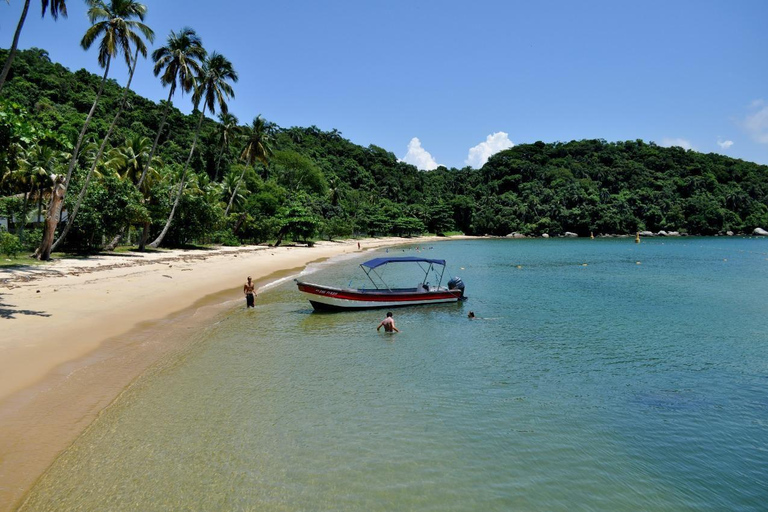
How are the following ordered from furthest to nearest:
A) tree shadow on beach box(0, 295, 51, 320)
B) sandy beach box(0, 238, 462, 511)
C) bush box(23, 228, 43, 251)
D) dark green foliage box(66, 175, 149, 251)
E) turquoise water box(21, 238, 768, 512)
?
dark green foliage box(66, 175, 149, 251) < bush box(23, 228, 43, 251) < tree shadow on beach box(0, 295, 51, 320) < sandy beach box(0, 238, 462, 511) < turquoise water box(21, 238, 768, 512)

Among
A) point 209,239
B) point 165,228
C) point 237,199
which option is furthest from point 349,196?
point 165,228

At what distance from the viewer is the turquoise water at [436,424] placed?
7086mm

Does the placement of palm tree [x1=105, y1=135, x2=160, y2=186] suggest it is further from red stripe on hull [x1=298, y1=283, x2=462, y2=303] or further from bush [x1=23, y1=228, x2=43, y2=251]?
red stripe on hull [x1=298, y1=283, x2=462, y2=303]

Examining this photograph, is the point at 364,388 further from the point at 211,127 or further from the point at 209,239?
the point at 211,127

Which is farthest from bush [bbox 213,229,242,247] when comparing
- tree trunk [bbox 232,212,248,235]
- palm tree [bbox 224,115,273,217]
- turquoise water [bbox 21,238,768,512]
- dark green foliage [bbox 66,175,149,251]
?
turquoise water [bbox 21,238,768,512]

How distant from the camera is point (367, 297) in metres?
21.9

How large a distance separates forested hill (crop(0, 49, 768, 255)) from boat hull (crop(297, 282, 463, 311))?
11516 mm

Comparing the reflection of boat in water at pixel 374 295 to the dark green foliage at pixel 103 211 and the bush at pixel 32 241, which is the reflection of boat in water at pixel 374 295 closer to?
the dark green foliage at pixel 103 211

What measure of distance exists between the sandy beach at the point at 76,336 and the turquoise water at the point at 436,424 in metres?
0.54

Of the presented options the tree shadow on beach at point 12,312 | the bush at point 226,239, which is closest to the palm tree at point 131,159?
the bush at point 226,239

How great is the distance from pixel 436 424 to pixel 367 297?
1258 cm

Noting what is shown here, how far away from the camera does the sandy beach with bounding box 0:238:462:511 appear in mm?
8211

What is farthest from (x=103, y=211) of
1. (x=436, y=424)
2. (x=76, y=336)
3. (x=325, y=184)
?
(x=325, y=184)

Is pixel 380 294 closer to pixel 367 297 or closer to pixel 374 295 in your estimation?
pixel 374 295
